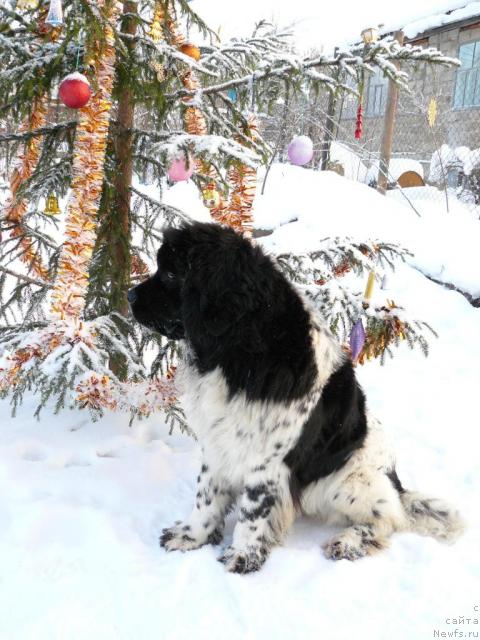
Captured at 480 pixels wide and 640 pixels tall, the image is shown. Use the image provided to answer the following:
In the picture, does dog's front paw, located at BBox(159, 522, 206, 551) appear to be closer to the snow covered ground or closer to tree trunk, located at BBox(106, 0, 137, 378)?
the snow covered ground

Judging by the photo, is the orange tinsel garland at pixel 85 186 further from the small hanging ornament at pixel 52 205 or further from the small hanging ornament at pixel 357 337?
the small hanging ornament at pixel 357 337

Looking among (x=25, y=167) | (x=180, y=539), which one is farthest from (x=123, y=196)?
(x=180, y=539)

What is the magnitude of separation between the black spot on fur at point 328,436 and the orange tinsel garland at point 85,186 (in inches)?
52.4

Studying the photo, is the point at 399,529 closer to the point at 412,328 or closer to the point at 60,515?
the point at 412,328

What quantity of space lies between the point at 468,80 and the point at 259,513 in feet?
41.9

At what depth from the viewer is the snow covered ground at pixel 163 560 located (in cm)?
186

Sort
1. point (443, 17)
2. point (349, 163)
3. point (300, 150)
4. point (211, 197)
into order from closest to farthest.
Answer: point (211, 197), point (300, 150), point (443, 17), point (349, 163)

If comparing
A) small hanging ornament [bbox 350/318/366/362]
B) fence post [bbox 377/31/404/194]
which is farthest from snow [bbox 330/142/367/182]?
small hanging ornament [bbox 350/318/366/362]

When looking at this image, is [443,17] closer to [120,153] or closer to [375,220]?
[375,220]

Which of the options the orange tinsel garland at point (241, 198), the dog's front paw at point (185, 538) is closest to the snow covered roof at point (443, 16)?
the orange tinsel garland at point (241, 198)

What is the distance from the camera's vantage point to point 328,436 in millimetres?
2406

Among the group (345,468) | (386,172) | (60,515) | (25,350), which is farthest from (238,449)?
(386,172)

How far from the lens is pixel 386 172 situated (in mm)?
8609

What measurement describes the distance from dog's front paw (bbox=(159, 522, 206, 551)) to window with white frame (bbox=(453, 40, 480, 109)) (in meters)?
12.2
